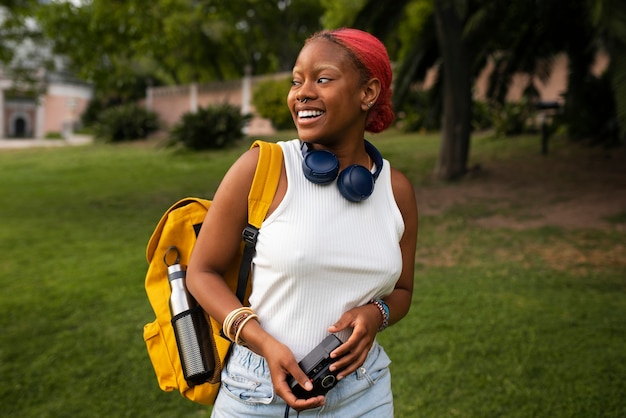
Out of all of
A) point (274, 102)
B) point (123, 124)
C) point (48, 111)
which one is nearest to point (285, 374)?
point (274, 102)

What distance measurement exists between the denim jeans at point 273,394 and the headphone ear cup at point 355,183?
435 mm

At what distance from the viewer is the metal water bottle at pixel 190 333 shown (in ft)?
5.26

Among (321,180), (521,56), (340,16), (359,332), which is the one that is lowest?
(359,332)

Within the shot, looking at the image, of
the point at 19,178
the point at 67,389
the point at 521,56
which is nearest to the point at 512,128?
the point at 521,56

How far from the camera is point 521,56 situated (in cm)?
1035

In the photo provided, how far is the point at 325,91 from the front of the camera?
1.53 meters

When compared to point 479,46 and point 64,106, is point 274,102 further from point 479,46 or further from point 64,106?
point 64,106

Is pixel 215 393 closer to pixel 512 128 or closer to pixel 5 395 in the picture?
pixel 5 395

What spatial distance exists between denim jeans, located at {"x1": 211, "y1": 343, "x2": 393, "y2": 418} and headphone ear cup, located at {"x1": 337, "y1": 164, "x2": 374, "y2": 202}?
435 mm

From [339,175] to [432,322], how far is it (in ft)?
11.2

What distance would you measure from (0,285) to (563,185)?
7.90 meters

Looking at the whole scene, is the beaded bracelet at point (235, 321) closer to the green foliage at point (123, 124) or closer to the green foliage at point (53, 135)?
the green foliage at point (123, 124)

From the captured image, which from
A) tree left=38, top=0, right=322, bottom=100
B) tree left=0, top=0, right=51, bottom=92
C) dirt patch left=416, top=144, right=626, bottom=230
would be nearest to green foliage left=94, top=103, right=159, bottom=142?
tree left=38, top=0, right=322, bottom=100

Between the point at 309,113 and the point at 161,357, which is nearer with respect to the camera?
the point at 309,113
